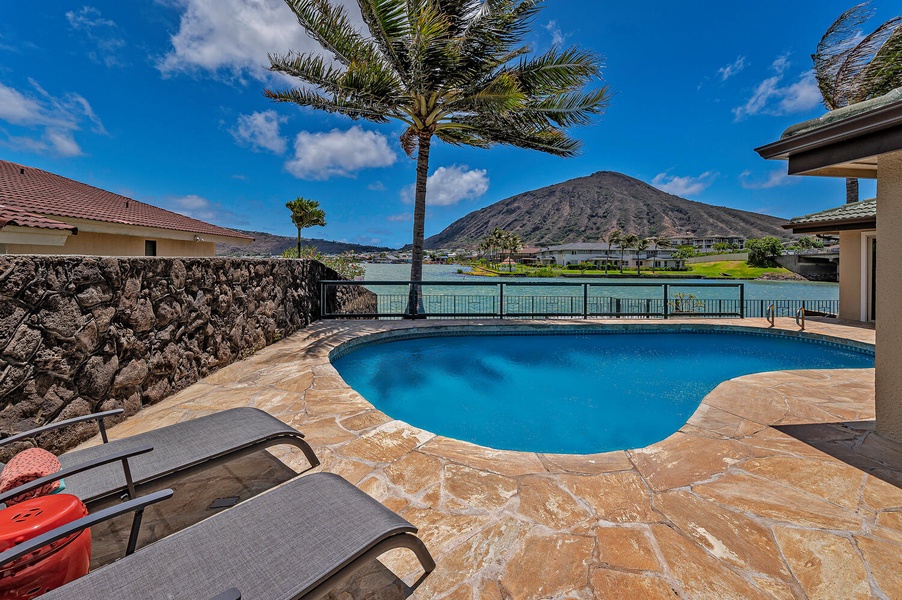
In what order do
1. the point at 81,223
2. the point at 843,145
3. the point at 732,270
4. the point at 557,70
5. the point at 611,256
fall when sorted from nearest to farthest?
1. the point at 843,145
2. the point at 81,223
3. the point at 557,70
4. the point at 732,270
5. the point at 611,256

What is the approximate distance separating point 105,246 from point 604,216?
105027 millimetres

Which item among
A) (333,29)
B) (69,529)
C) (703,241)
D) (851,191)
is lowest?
(69,529)

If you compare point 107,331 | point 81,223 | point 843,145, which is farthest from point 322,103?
point 843,145

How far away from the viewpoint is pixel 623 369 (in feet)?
21.4

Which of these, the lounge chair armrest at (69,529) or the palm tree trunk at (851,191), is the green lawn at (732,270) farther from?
the lounge chair armrest at (69,529)

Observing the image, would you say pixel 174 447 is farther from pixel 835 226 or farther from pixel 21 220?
pixel 835 226

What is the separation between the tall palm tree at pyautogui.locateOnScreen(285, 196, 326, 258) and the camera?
2719 centimetres

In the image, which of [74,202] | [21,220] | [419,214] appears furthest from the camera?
[419,214]

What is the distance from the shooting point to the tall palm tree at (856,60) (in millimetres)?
13641

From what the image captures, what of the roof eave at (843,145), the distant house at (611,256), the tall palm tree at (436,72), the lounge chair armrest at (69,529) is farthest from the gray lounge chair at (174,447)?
the distant house at (611,256)

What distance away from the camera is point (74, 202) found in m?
9.61

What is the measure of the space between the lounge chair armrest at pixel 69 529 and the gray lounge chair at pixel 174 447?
1.88ft

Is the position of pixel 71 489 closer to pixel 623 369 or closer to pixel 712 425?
pixel 712 425

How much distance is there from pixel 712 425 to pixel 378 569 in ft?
9.90
